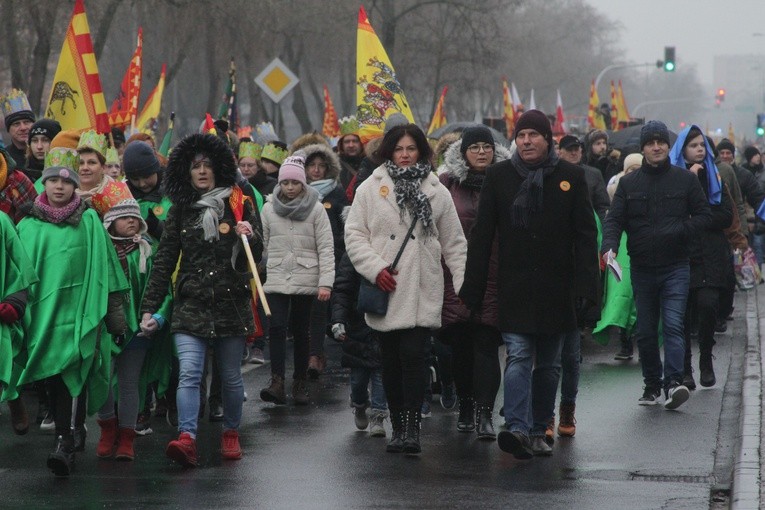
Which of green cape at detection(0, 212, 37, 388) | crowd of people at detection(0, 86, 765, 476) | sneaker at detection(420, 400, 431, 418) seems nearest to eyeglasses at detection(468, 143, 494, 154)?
crowd of people at detection(0, 86, 765, 476)

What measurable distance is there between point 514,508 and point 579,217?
182cm

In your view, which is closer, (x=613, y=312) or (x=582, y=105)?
(x=613, y=312)

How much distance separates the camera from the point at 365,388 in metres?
9.38

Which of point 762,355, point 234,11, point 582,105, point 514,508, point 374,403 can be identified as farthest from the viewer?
point 582,105

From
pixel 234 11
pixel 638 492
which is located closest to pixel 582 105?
pixel 234 11

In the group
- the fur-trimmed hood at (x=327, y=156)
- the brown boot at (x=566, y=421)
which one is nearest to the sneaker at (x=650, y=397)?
the brown boot at (x=566, y=421)

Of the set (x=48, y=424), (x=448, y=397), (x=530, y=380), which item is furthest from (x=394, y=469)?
(x=48, y=424)

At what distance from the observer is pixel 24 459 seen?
8367 mm

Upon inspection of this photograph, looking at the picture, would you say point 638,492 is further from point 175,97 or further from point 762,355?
point 175,97

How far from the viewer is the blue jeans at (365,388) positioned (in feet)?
30.6

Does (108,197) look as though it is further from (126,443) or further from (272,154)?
(272,154)

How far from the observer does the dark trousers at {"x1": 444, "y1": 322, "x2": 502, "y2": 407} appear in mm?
8656

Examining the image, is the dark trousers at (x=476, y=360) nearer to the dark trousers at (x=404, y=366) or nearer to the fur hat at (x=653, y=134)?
the dark trousers at (x=404, y=366)

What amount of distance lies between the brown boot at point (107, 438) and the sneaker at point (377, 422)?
153 cm
